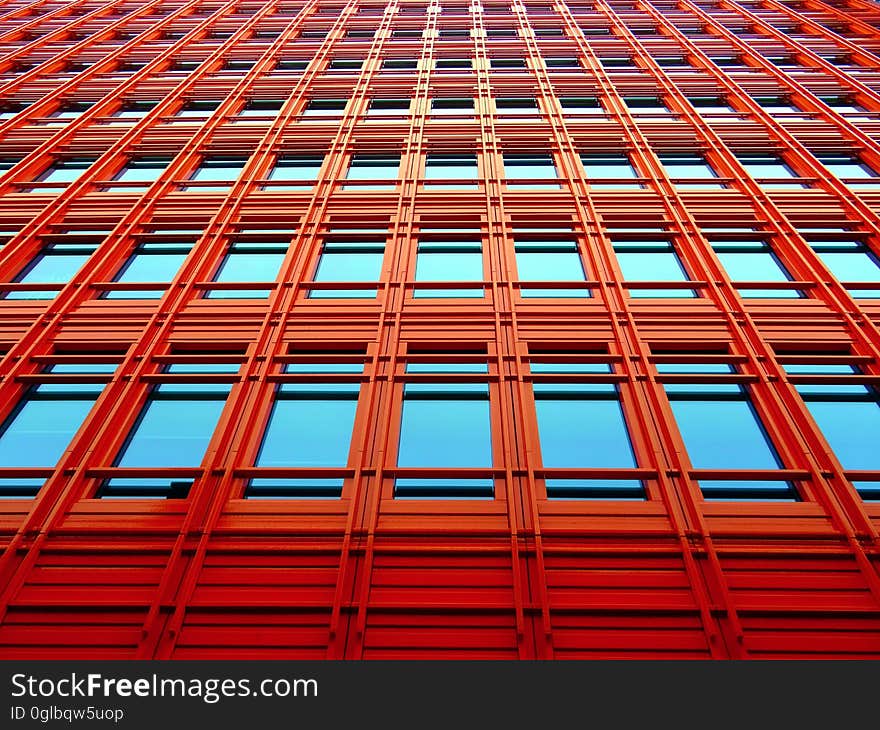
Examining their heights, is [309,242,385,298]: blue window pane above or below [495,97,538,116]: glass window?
below

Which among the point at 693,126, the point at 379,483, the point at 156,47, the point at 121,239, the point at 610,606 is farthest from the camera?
the point at 156,47

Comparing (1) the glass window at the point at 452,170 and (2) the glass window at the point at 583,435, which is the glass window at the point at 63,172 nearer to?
(1) the glass window at the point at 452,170

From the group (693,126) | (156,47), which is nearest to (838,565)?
(693,126)

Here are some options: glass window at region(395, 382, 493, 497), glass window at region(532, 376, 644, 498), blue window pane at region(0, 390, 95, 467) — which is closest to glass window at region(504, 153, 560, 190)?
glass window at region(532, 376, 644, 498)

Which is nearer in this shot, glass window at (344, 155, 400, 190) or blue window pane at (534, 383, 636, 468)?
blue window pane at (534, 383, 636, 468)

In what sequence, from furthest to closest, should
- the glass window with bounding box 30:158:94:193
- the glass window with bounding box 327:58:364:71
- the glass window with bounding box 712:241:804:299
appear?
the glass window with bounding box 327:58:364:71
the glass window with bounding box 30:158:94:193
the glass window with bounding box 712:241:804:299

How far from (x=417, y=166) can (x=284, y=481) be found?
10.2 metres

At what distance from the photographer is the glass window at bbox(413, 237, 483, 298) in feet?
41.2

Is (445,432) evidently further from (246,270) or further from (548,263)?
(246,270)

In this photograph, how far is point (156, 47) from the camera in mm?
25578

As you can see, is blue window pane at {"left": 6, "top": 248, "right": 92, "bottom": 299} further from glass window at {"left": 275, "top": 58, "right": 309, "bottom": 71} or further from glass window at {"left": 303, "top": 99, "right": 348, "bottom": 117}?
glass window at {"left": 275, "top": 58, "right": 309, "bottom": 71}

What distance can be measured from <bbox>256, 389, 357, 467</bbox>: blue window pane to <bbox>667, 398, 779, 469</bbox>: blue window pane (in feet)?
17.4

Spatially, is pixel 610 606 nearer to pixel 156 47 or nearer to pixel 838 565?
pixel 838 565

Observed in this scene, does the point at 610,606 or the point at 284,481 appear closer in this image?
the point at 610,606
